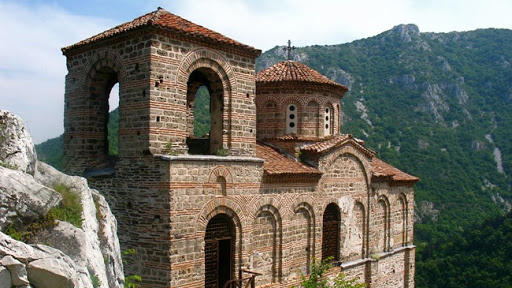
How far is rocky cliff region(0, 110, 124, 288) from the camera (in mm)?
4736

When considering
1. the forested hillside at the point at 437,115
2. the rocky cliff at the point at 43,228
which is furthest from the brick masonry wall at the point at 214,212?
the forested hillside at the point at 437,115

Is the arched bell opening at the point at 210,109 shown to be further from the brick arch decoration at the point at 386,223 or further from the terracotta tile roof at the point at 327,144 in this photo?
the brick arch decoration at the point at 386,223

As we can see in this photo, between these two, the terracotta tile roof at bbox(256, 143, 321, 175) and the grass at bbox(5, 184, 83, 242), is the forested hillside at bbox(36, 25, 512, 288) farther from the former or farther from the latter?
the grass at bbox(5, 184, 83, 242)

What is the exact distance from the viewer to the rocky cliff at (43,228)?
15.5ft

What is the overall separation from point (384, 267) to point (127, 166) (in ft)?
37.1

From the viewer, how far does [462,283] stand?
1049 inches

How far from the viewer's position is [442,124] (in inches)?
2015

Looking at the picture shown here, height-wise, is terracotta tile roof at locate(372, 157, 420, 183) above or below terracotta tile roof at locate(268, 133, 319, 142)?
below

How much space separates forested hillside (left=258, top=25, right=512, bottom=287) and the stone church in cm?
1697

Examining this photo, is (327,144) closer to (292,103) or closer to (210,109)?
(292,103)

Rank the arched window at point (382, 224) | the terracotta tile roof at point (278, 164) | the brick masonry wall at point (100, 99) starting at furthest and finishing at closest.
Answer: the arched window at point (382, 224) < the terracotta tile roof at point (278, 164) < the brick masonry wall at point (100, 99)

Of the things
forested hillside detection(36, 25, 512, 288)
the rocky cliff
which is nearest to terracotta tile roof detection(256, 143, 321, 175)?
the rocky cliff

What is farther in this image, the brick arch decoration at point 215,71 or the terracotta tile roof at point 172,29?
the brick arch decoration at point 215,71

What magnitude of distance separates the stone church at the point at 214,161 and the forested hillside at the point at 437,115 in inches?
668
